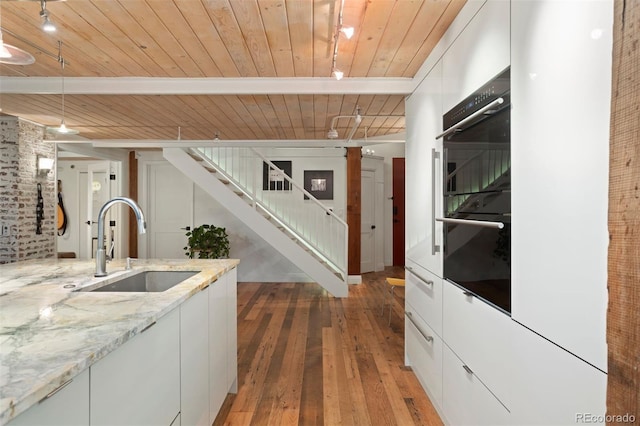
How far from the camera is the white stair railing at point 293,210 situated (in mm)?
5547

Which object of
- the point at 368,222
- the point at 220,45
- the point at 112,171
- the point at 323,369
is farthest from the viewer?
the point at 368,222

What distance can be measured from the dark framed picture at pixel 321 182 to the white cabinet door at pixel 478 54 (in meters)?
4.49

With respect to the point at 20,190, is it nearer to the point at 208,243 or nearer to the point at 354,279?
the point at 208,243

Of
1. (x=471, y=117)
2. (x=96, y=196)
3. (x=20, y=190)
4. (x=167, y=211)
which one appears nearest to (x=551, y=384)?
(x=471, y=117)

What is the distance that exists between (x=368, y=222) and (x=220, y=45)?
17.4ft

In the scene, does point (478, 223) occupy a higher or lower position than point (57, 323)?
higher

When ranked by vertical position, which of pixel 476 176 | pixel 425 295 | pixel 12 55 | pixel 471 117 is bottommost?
pixel 425 295

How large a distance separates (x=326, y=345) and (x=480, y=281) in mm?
2168

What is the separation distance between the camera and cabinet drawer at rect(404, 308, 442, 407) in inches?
89.1

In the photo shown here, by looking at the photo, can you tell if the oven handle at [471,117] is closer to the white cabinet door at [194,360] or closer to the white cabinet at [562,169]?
the white cabinet at [562,169]

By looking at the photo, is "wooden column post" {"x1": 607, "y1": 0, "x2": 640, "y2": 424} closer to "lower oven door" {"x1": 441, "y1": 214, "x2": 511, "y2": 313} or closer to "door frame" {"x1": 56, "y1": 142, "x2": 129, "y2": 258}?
"lower oven door" {"x1": 441, "y1": 214, "x2": 511, "y2": 313}

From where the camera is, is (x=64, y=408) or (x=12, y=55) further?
(x=12, y=55)

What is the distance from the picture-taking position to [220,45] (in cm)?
244

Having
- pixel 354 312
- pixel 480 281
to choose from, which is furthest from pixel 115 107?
pixel 480 281
